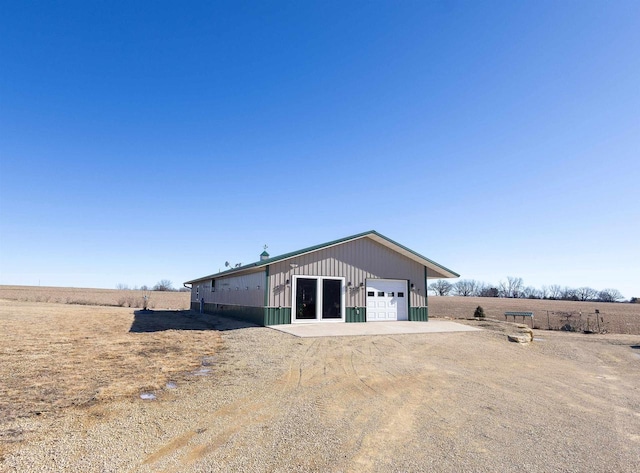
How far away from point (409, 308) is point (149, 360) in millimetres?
13174

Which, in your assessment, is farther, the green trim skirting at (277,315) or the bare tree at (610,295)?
the bare tree at (610,295)

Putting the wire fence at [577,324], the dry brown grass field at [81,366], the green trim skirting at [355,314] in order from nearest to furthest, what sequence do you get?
1. the dry brown grass field at [81,366]
2. the green trim skirting at [355,314]
3. the wire fence at [577,324]

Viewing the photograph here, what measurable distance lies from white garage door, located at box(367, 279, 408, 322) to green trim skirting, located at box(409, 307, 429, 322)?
0.33m

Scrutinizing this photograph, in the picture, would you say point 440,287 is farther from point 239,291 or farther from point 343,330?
point 343,330

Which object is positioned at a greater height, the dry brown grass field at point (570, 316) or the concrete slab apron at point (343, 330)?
the concrete slab apron at point (343, 330)

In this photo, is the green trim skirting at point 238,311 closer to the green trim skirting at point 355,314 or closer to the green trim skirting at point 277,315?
the green trim skirting at point 277,315

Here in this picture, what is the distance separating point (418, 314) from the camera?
1892cm

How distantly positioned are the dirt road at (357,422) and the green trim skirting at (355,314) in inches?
316

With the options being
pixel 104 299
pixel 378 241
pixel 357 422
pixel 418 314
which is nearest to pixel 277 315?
pixel 378 241

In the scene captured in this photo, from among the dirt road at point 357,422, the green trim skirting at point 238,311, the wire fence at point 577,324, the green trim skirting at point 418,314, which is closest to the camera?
the dirt road at point 357,422

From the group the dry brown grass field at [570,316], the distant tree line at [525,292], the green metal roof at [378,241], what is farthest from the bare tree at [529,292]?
the green metal roof at [378,241]

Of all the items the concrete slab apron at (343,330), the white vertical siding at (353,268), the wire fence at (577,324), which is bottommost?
the wire fence at (577,324)

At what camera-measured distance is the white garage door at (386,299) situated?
17.8 metres

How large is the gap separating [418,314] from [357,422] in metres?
14.9
